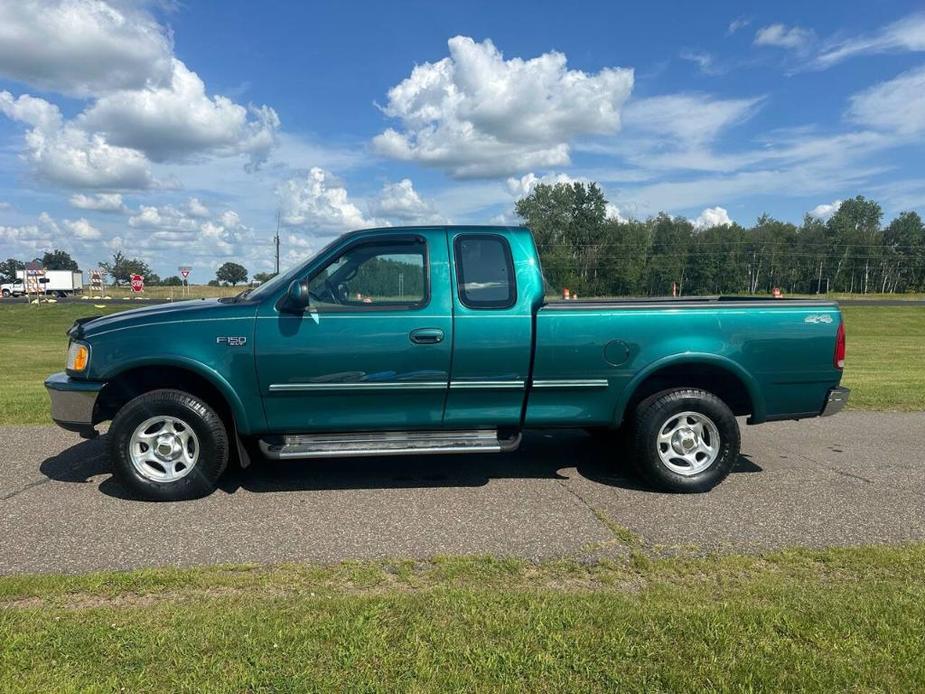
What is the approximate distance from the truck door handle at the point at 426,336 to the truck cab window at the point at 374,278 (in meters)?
0.21

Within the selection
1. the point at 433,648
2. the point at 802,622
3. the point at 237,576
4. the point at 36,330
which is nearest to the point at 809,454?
the point at 802,622

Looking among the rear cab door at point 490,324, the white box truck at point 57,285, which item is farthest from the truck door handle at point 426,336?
the white box truck at point 57,285

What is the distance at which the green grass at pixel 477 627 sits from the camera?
2455mm

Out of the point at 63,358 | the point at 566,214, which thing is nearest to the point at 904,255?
the point at 566,214

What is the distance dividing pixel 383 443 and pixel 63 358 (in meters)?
15.6

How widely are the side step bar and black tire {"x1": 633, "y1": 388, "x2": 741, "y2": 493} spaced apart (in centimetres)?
97

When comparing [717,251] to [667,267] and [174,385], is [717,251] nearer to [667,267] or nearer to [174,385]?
[667,267]

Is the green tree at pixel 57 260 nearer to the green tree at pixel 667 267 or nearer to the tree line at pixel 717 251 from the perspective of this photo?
the tree line at pixel 717 251

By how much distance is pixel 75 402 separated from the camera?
15.3ft

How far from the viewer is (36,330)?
28016 mm

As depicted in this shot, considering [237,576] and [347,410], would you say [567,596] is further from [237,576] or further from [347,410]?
[347,410]

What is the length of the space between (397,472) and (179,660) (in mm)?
2895

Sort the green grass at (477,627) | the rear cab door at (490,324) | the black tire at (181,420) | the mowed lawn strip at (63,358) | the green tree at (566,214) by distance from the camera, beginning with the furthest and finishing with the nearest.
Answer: the green tree at (566,214)
the mowed lawn strip at (63,358)
the rear cab door at (490,324)
the black tire at (181,420)
the green grass at (477,627)

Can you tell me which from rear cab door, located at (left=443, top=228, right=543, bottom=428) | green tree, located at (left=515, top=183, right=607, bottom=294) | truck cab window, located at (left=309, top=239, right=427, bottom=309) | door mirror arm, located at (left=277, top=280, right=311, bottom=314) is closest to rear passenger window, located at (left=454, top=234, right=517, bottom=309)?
rear cab door, located at (left=443, top=228, right=543, bottom=428)
